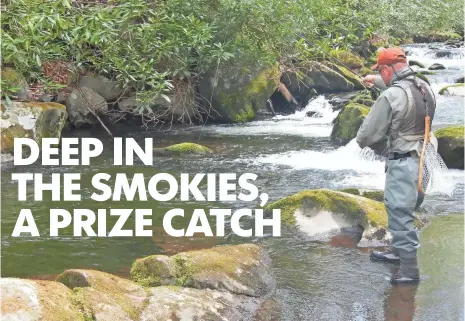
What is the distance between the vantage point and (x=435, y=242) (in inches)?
240

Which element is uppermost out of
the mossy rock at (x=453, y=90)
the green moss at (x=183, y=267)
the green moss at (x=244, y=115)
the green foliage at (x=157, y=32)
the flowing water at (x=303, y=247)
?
the green foliage at (x=157, y=32)

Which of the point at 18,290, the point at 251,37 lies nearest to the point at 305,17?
the point at 251,37

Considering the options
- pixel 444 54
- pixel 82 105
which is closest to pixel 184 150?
pixel 82 105

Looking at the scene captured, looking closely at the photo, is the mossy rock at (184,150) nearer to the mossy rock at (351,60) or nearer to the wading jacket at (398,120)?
the wading jacket at (398,120)

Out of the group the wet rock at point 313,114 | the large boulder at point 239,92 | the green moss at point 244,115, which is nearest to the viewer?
the large boulder at point 239,92

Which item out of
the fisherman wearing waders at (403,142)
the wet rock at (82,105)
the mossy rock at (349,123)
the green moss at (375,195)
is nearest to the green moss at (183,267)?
the fisherman wearing waders at (403,142)

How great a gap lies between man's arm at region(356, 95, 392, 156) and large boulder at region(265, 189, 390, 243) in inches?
54.5

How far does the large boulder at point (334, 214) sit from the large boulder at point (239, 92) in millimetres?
9113

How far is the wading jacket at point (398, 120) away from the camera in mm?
4977

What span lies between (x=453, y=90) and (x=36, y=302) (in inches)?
693

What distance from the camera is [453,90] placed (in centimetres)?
1862

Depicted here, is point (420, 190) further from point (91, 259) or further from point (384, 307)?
point (91, 259)

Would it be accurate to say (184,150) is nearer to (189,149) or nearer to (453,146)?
(189,149)

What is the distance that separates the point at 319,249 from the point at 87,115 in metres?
10.5
